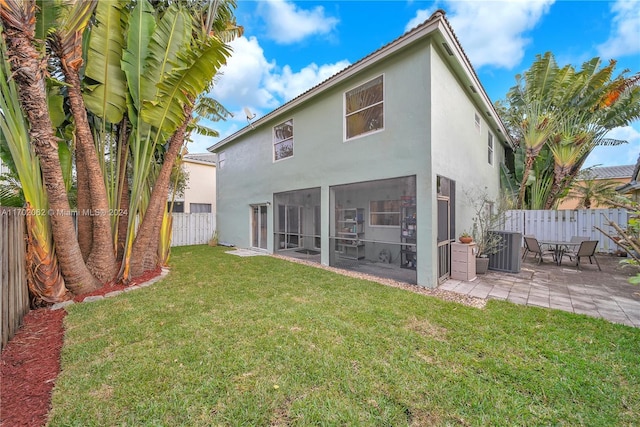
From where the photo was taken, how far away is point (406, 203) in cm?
800

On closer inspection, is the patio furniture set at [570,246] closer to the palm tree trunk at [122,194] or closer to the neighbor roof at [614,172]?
the palm tree trunk at [122,194]

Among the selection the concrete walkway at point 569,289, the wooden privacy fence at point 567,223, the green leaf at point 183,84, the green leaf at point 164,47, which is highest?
the green leaf at point 164,47

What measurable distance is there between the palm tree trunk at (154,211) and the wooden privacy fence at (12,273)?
2153mm

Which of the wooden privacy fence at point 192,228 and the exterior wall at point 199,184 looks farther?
the exterior wall at point 199,184

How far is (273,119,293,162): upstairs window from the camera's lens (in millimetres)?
10384

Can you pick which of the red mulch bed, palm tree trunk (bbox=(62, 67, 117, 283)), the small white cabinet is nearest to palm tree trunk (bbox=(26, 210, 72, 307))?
the red mulch bed

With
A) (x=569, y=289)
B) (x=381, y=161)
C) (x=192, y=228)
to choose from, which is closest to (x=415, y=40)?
(x=381, y=161)

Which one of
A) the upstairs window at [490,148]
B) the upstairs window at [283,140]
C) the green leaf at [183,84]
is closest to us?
the green leaf at [183,84]

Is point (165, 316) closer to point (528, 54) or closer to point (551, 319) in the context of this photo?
point (551, 319)

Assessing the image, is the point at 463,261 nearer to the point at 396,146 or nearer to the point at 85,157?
the point at 396,146

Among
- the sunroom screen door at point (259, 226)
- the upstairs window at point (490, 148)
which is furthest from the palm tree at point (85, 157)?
the upstairs window at point (490, 148)

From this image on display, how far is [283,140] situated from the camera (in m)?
10.8

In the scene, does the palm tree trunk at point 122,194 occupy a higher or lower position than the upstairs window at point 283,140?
lower

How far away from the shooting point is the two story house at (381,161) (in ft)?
20.1
